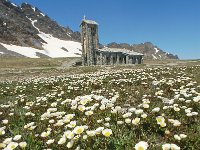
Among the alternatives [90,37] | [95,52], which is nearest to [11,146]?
[90,37]

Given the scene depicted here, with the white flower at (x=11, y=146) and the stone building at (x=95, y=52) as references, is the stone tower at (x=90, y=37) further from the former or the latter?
the white flower at (x=11, y=146)

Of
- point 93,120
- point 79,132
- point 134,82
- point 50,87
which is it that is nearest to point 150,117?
point 93,120

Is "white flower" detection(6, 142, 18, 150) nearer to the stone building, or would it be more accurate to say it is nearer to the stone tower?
the stone building

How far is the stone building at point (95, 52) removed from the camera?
84750 millimetres

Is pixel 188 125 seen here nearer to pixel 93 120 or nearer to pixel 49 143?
pixel 93 120

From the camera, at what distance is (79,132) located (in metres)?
6.51

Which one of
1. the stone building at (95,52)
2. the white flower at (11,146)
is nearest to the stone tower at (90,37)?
the stone building at (95,52)

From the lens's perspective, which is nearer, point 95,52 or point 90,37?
point 90,37

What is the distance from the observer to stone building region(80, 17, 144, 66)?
278 ft

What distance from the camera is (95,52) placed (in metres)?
86.6

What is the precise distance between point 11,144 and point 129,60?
270 ft

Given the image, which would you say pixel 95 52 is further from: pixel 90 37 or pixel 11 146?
pixel 11 146

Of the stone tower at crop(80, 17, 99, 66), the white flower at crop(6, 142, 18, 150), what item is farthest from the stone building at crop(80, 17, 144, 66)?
the white flower at crop(6, 142, 18, 150)

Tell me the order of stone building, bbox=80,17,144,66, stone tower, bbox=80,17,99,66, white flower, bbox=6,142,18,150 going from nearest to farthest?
white flower, bbox=6,142,18,150 < stone building, bbox=80,17,144,66 < stone tower, bbox=80,17,99,66
